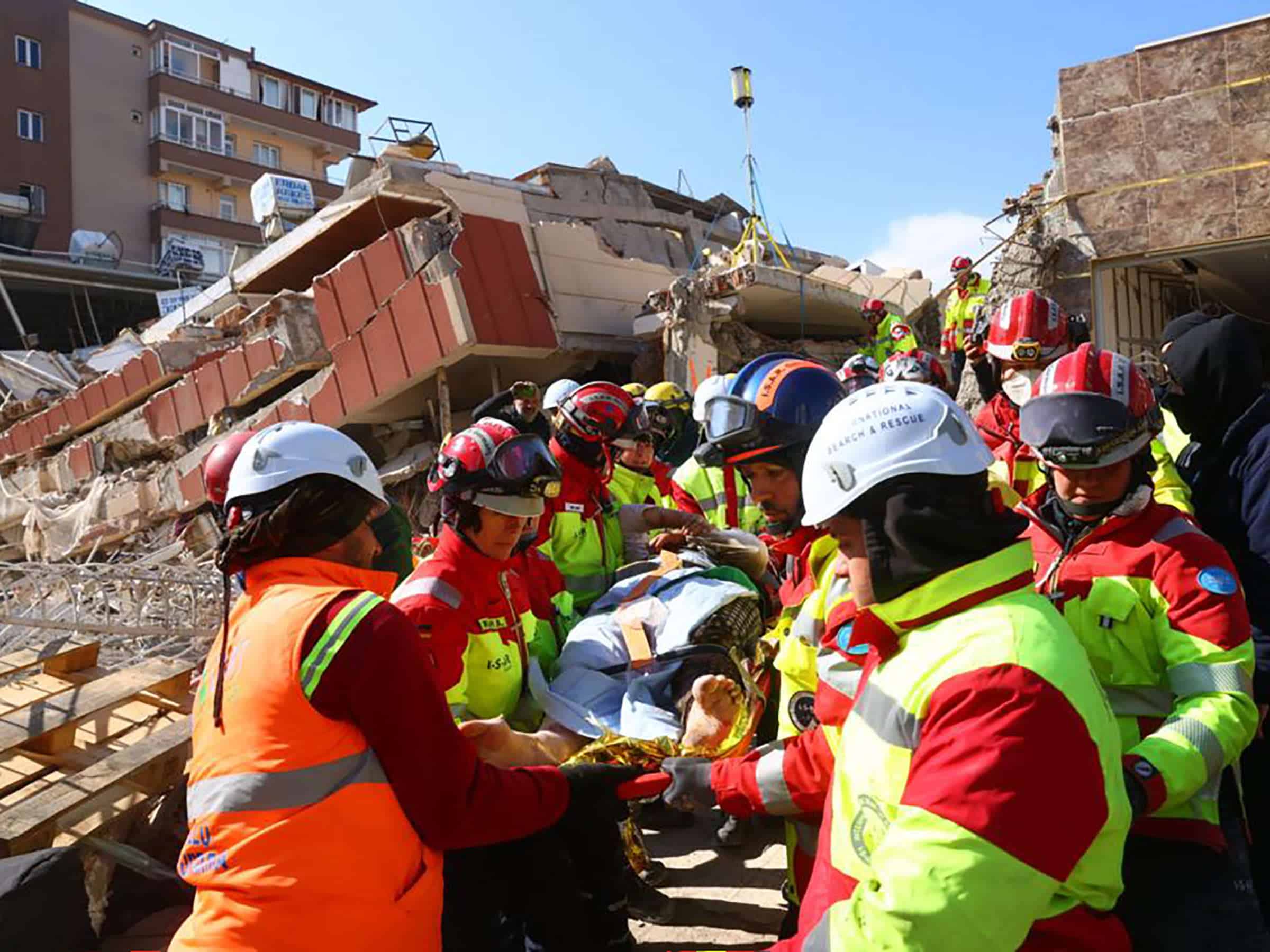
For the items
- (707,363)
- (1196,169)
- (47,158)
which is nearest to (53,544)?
(707,363)

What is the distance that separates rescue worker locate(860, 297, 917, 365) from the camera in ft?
35.2

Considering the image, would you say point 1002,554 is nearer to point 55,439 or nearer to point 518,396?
point 518,396

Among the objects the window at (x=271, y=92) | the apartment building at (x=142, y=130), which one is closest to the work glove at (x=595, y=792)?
the apartment building at (x=142, y=130)

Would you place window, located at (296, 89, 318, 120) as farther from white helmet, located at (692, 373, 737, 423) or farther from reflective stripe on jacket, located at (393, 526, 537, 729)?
reflective stripe on jacket, located at (393, 526, 537, 729)

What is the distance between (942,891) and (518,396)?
19.2ft

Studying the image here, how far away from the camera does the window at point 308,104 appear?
144ft

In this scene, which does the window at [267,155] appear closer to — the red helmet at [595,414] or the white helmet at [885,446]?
the red helmet at [595,414]

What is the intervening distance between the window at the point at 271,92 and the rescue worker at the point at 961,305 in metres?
40.0

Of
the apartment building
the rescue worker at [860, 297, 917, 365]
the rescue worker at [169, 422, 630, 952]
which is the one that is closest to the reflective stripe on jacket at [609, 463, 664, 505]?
the rescue worker at [169, 422, 630, 952]

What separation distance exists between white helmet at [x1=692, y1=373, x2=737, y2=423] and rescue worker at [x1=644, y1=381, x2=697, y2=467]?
3276 millimetres

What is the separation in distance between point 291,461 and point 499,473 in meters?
1.12

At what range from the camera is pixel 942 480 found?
1.61 m

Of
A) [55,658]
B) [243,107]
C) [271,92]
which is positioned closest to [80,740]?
[55,658]

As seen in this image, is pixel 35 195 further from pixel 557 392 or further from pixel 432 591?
pixel 432 591
